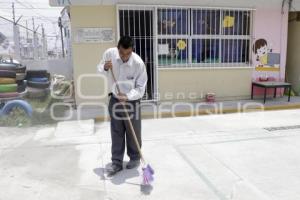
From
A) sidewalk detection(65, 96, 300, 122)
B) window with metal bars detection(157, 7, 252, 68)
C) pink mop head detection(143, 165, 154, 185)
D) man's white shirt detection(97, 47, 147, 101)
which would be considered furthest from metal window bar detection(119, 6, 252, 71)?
pink mop head detection(143, 165, 154, 185)

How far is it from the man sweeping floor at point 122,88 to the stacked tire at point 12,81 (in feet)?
16.2

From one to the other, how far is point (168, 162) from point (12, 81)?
5670 millimetres

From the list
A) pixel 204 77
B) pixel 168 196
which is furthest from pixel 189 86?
pixel 168 196

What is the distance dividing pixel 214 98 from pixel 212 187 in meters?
4.93

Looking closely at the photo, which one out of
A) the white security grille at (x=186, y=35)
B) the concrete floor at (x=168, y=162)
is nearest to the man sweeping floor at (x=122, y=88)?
the concrete floor at (x=168, y=162)

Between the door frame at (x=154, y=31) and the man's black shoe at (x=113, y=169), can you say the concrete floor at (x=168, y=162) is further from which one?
the door frame at (x=154, y=31)

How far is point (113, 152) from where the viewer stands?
4.31m

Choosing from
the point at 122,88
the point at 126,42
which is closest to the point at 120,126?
the point at 122,88

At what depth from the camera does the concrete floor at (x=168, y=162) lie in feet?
12.3

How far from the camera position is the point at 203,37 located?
8.41 m

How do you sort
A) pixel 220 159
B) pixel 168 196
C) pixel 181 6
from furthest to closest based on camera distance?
pixel 181 6 < pixel 220 159 < pixel 168 196

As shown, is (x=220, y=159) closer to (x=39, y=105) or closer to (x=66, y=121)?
(x=66, y=121)

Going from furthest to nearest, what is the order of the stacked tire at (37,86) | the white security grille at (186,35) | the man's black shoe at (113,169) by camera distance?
the stacked tire at (37,86)
the white security grille at (186,35)
the man's black shoe at (113,169)

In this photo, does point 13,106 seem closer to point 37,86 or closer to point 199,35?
point 37,86
